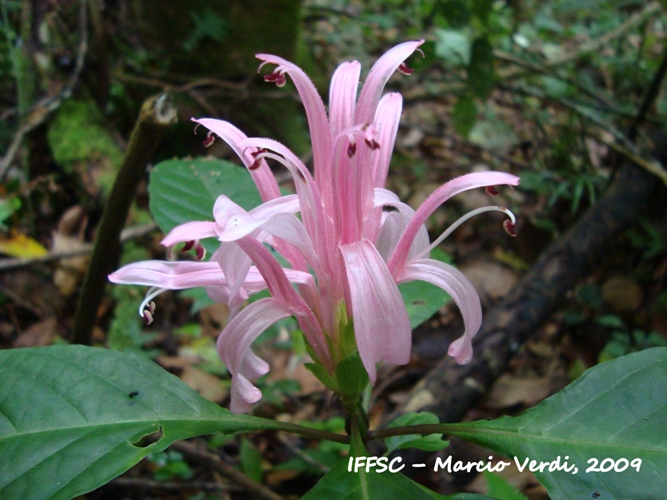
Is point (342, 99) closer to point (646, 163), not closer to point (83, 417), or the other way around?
point (83, 417)

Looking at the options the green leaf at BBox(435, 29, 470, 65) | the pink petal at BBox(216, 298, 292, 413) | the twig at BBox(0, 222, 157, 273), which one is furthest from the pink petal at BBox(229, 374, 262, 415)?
the green leaf at BBox(435, 29, 470, 65)

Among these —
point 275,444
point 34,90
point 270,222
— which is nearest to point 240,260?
point 270,222

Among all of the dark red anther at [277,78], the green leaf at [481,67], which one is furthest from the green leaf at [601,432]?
the green leaf at [481,67]

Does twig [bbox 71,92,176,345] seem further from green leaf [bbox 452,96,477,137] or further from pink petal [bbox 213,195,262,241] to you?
green leaf [bbox 452,96,477,137]

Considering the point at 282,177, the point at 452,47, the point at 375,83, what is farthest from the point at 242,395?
the point at 452,47

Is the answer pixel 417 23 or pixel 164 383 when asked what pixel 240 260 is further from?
pixel 417 23

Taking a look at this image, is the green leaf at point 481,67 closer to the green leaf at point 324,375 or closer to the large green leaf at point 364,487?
the green leaf at point 324,375
